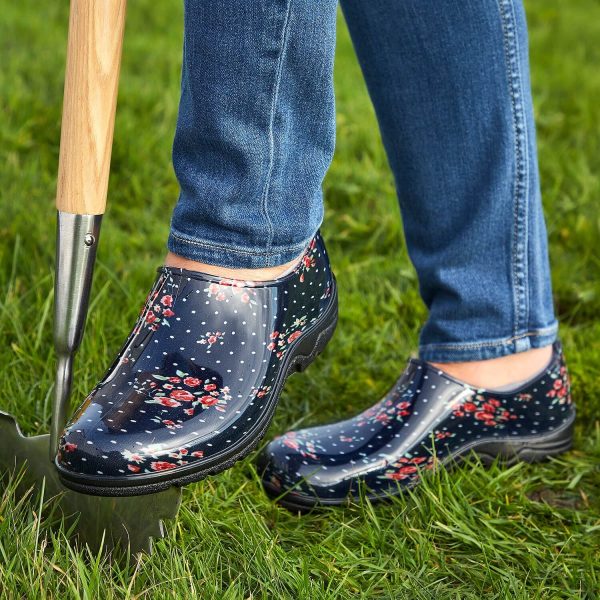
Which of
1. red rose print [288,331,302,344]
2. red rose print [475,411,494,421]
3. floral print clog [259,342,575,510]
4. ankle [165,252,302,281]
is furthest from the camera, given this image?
red rose print [475,411,494,421]

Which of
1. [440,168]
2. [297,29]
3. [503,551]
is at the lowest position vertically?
[503,551]

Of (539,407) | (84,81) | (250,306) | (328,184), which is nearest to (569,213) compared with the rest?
(328,184)

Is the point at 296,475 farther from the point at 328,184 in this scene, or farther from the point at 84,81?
the point at 328,184

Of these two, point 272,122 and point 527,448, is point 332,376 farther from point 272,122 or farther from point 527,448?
point 272,122

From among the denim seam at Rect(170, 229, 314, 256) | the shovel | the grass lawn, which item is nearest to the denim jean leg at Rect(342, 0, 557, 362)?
the grass lawn

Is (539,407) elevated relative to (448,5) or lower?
lower

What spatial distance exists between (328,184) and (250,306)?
1532 mm

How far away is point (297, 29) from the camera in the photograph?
1.28m

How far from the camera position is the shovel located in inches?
51.9

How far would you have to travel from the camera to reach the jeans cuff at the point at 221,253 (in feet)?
4.49

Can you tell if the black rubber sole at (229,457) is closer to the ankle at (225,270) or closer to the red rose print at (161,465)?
the red rose print at (161,465)

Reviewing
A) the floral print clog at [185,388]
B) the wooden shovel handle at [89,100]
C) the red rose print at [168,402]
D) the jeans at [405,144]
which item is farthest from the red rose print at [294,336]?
the wooden shovel handle at [89,100]

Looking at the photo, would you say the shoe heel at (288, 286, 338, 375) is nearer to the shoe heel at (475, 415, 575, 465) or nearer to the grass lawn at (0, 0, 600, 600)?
the grass lawn at (0, 0, 600, 600)

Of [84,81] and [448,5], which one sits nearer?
[84,81]
